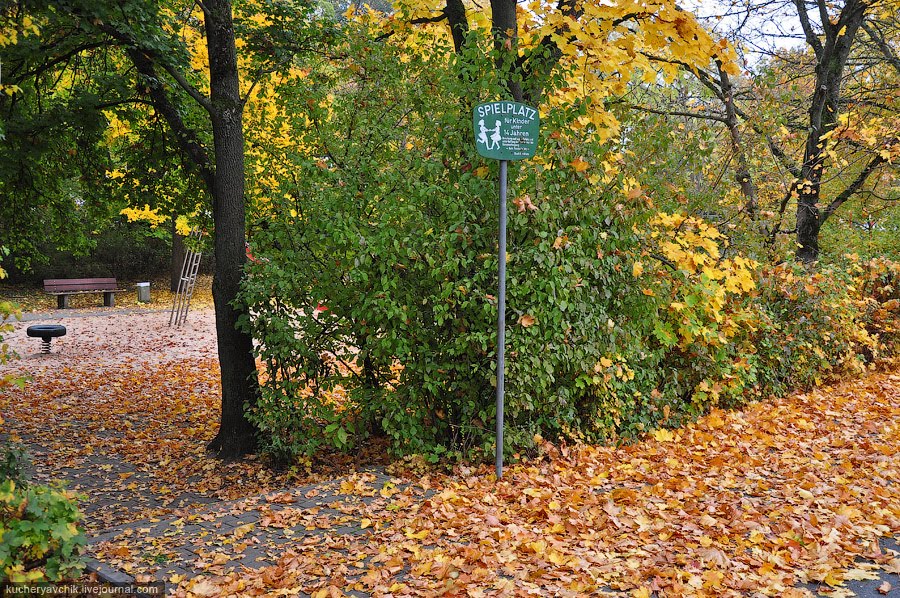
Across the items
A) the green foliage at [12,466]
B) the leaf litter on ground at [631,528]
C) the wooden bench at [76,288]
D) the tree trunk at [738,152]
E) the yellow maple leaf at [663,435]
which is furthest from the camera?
the wooden bench at [76,288]

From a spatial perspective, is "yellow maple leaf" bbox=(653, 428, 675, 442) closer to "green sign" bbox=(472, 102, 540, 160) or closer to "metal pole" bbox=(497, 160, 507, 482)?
"metal pole" bbox=(497, 160, 507, 482)

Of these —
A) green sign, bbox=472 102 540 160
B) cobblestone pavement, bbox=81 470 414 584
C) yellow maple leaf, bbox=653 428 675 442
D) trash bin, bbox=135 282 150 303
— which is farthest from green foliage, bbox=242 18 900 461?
trash bin, bbox=135 282 150 303

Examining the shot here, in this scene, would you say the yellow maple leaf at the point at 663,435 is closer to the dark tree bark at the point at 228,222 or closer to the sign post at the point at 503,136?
the sign post at the point at 503,136

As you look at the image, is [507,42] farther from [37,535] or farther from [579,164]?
[37,535]

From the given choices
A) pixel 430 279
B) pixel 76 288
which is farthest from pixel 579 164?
pixel 76 288

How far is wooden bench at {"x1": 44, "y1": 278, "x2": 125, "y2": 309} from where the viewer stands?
1941 cm

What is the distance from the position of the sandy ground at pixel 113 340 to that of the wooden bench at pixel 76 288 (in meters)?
0.91

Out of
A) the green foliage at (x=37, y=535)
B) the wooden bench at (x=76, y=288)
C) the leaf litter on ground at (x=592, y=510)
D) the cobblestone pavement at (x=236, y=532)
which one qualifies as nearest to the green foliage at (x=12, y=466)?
the green foliage at (x=37, y=535)

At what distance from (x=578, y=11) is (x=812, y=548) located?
540 centimetres

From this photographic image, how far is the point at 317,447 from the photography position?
21.3 ft

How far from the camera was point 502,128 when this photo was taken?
5203 mm

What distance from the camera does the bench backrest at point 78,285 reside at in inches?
764

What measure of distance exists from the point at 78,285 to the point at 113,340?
624 cm

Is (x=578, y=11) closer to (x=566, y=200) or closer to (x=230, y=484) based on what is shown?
(x=566, y=200)
